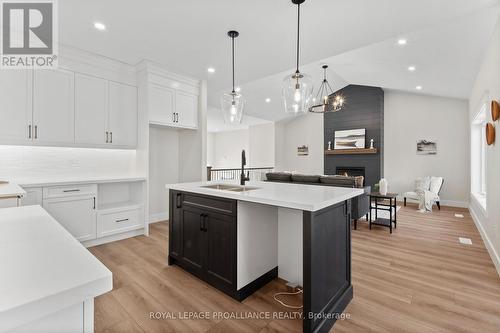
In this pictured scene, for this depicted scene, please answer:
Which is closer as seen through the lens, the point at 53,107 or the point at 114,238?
the point at 53,107

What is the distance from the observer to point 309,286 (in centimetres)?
163

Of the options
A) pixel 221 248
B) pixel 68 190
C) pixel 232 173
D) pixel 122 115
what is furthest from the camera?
pixel 232 173

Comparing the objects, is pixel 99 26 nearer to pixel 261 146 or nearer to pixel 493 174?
Answer: pixel 493 174

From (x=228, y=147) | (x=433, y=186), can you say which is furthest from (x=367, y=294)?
(x=228, y=147)

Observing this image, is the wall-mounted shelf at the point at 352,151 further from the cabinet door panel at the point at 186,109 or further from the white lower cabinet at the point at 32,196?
the white lower cabinet at the point at 32,196

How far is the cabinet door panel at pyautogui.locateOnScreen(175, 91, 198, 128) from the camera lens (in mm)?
4292

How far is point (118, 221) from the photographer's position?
3.63 m

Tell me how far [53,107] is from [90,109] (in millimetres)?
427

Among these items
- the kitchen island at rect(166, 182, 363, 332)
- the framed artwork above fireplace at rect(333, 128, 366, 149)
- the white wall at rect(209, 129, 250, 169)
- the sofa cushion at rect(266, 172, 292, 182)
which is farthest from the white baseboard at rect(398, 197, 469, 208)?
the white wall at rect(209, 129, 250, 169)

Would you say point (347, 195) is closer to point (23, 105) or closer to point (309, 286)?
point (309, 286)

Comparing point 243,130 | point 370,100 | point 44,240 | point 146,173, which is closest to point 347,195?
point 44,240

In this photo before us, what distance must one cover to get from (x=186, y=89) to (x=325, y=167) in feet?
19.0

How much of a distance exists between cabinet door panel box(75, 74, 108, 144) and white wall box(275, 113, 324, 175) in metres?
6.62

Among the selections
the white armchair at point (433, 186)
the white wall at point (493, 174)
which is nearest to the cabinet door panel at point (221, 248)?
the white wall at point (493, 174)
